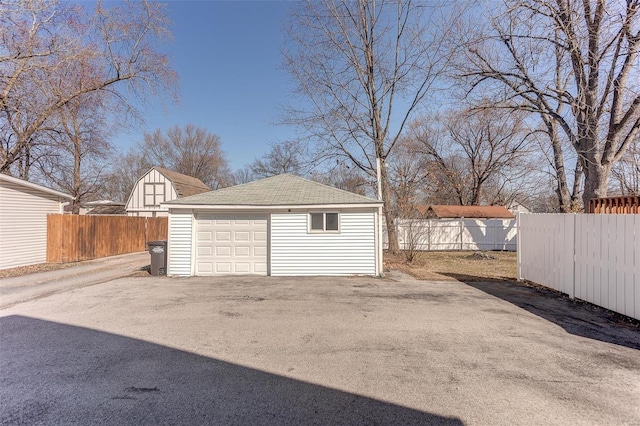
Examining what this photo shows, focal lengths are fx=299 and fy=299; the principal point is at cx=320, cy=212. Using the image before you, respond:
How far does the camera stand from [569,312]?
577 cm

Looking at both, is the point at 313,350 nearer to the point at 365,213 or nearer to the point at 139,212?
the point at 365,213

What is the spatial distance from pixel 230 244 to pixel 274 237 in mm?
1454

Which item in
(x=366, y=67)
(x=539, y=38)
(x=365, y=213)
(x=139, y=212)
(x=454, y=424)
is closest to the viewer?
(x=454, y=424)

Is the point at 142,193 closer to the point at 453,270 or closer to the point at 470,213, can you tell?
the point at 453,270

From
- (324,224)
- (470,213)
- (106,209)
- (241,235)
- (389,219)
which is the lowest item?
(241,235)

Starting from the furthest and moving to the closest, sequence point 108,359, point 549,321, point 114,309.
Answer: point 114,309, point 549,321, point 108,359

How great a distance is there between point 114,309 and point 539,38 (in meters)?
12.9

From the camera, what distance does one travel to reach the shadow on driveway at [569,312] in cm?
457

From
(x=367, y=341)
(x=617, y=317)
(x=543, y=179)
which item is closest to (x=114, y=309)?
(x=367, y=341)

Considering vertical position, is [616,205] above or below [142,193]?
below

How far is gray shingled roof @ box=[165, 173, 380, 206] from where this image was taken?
9234 millimetres

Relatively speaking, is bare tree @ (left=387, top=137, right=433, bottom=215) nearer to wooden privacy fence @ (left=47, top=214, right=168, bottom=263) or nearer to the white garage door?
the white garage door

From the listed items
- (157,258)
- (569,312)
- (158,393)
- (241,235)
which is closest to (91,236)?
(157,258)

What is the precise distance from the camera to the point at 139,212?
27.6 m
